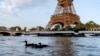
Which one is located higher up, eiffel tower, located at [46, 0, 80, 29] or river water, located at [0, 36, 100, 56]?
eiffel tower, located at [46, 0, 80, 29]

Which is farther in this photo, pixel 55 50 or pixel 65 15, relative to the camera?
pixel 65 15

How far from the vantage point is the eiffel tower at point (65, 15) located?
100312 mm

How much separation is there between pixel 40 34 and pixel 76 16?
20936 millimetres

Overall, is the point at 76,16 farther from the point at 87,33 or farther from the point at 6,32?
the point at 6,32

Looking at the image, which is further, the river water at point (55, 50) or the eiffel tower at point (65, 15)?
the eiffel tower at point (65, 15)

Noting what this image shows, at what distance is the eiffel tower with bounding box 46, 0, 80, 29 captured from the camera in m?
100

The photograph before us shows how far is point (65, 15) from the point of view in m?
100

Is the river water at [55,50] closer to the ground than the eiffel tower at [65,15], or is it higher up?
closer to the ground

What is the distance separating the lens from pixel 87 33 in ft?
379

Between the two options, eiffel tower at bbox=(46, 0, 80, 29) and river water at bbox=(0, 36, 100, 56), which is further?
eiffel tower at bbox=(46, 0, 80, 29)

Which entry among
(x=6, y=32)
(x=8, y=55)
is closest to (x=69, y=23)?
(x=6, y=32)

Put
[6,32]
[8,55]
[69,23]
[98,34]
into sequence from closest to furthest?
1. [8,55]
2. [69,23]
3. [98,34]
4. [6,32]

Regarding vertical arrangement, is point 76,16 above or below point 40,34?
above

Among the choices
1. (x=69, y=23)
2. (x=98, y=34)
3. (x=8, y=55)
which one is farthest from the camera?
(x=98, y=34)
